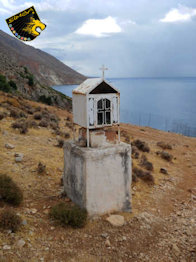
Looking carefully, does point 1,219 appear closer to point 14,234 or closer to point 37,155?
point 14,234

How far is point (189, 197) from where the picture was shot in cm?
991

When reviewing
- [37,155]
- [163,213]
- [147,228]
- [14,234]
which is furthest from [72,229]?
[37,155]

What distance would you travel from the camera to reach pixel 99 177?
22.5 ft

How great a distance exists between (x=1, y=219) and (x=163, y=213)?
5079 mm

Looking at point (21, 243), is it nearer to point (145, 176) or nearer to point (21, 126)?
point (145, 176)

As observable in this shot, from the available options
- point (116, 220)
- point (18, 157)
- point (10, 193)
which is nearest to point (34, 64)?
point (18, 157)

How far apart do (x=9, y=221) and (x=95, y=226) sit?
225 centimetres

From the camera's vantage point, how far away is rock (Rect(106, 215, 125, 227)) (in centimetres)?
691

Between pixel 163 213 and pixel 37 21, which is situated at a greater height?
pixel 37 21

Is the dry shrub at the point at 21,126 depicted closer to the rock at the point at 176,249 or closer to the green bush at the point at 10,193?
the green bush at the point at 10,193

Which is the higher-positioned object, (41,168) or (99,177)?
(99,177)

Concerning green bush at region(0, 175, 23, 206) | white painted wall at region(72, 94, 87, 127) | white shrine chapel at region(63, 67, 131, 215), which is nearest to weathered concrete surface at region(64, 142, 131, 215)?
white shrine chapel at region(63, 67, 131, 215)

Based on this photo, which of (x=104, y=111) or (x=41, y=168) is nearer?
(x=104, y=111)

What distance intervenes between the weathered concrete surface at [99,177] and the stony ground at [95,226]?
1.43 ft
